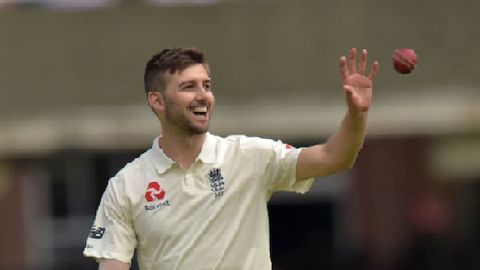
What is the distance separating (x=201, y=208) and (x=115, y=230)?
0.39 meters

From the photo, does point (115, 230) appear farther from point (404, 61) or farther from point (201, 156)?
point (404, 61)

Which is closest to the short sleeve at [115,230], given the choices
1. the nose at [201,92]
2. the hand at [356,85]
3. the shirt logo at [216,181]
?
the shirt logo at [216,181]

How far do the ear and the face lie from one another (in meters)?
0.03

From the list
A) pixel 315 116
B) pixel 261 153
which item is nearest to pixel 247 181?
pixel 261 153

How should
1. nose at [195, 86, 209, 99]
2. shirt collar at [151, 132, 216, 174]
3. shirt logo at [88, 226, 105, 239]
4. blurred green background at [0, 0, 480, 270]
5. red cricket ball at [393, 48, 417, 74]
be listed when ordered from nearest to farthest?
nose at [195, 86, 209, 99] → shirt collar at [151, 132, 216, 174] → shirt logo at [88, 226, 105, 239] → red cricket ball at [393, 48, 417, 74] → blurred green background at [0, 0, 480, 270]

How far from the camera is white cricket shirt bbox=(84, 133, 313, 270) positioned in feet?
22.0

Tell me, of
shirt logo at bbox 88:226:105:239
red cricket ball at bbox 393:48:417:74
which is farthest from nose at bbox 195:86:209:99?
red cricket ball at bbox 393:48:417:74

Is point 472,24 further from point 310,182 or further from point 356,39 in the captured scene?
point 310,182

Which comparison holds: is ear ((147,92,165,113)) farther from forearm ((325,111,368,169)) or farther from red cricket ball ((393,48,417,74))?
red cricket ball ((393,48,417,74))

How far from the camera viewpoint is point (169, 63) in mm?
6777

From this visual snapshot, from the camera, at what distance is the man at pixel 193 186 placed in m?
6.70

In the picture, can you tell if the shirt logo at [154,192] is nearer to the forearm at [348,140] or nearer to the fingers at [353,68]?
the forearm at [348,140]

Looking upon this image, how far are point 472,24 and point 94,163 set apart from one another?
479cm

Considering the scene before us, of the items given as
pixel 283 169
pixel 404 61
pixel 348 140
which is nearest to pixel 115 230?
pixel 283 169
